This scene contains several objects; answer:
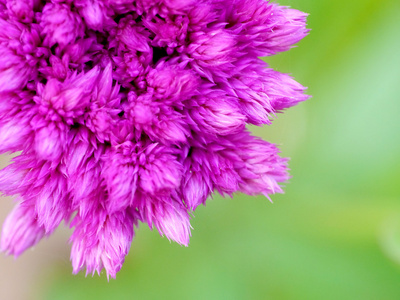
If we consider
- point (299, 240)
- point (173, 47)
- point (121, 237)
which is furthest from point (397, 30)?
point (121, 237)

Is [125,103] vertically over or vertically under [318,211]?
over

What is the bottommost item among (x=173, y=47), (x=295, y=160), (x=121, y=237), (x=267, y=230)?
(x=267, y=230)

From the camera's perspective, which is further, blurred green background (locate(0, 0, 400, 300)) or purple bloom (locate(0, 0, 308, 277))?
blurred green background (locate(0, 0, 400, 300))

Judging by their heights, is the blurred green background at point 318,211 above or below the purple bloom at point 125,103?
below

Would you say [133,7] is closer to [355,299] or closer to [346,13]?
[346,13]

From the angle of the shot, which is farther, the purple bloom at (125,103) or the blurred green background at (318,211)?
the blurred green background at (318,211)
